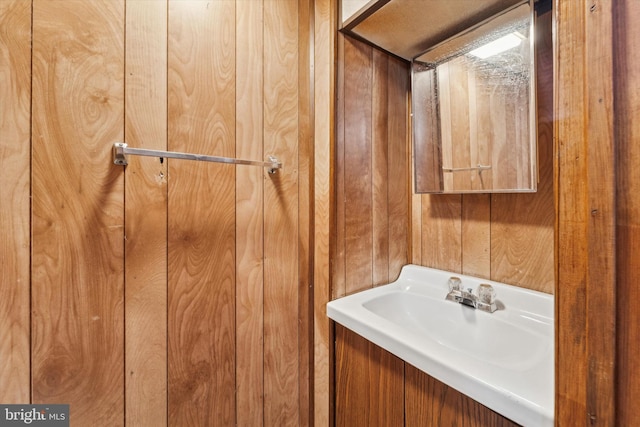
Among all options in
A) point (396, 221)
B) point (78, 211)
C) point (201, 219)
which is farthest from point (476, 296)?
point (78, 211)

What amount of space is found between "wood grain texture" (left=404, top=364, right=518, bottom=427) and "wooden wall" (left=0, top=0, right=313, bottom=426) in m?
0.39

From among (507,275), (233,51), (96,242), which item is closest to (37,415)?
(96,242)

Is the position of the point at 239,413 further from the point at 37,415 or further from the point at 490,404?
the point at 490,404

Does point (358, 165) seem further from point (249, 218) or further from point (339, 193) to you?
point (249, 218)

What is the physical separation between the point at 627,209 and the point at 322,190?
0.69m

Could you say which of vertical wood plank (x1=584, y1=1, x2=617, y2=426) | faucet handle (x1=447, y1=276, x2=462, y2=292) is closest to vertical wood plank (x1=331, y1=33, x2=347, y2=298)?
faucet handle (x1=447, y1=276, x2=462, y2=292)

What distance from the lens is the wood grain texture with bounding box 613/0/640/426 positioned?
326 millimetres

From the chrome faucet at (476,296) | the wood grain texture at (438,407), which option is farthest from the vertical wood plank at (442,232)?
the wood grain texture at (438,407)

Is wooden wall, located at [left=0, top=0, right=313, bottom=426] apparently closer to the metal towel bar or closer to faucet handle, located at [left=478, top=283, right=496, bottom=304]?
the metal towel bar

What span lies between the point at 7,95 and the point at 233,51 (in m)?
0.52

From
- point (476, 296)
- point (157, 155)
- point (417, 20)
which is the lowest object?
point (476, 296)

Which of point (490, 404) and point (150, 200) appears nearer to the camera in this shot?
point (490, 404)

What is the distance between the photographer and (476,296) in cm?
86

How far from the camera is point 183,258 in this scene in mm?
755
